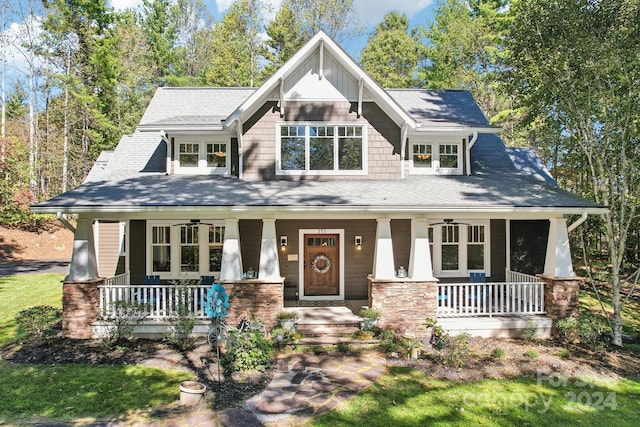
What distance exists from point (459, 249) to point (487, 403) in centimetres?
631

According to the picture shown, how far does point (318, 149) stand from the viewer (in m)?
12.0

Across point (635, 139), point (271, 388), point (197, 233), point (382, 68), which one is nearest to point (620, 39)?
point (635, 139)

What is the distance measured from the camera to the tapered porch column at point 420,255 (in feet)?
31.7

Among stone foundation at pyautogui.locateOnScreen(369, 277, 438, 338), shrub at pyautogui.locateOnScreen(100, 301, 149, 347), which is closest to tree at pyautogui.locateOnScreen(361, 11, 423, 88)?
stone foundation at pyautogui.locateOnScreen(369, 277, 438, 338)

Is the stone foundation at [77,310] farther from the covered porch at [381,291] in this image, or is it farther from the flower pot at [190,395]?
the flower pot at [190,395]

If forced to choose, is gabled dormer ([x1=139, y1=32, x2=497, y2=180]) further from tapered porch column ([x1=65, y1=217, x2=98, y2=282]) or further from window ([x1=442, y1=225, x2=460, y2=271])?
tapered porch column ([x1=65, y1=217, x2=98, y2=282])

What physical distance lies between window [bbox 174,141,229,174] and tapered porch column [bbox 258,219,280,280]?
3.95 m

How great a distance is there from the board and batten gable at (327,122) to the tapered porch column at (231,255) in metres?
2.63

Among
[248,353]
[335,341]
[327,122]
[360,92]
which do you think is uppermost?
[360,92]

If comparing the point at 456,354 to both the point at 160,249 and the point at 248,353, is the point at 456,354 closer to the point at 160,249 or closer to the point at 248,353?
the point at 248,353

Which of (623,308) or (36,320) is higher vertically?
(36,320)

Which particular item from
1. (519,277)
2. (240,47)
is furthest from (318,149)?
(240,47)

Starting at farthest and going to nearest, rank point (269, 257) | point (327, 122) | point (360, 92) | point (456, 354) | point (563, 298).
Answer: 1. point (327, 122)
2. point (360, 92)
3. point (563, 298)
4. point (269, 257)
5. point (456, 354)

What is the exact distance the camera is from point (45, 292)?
47.9 ft
